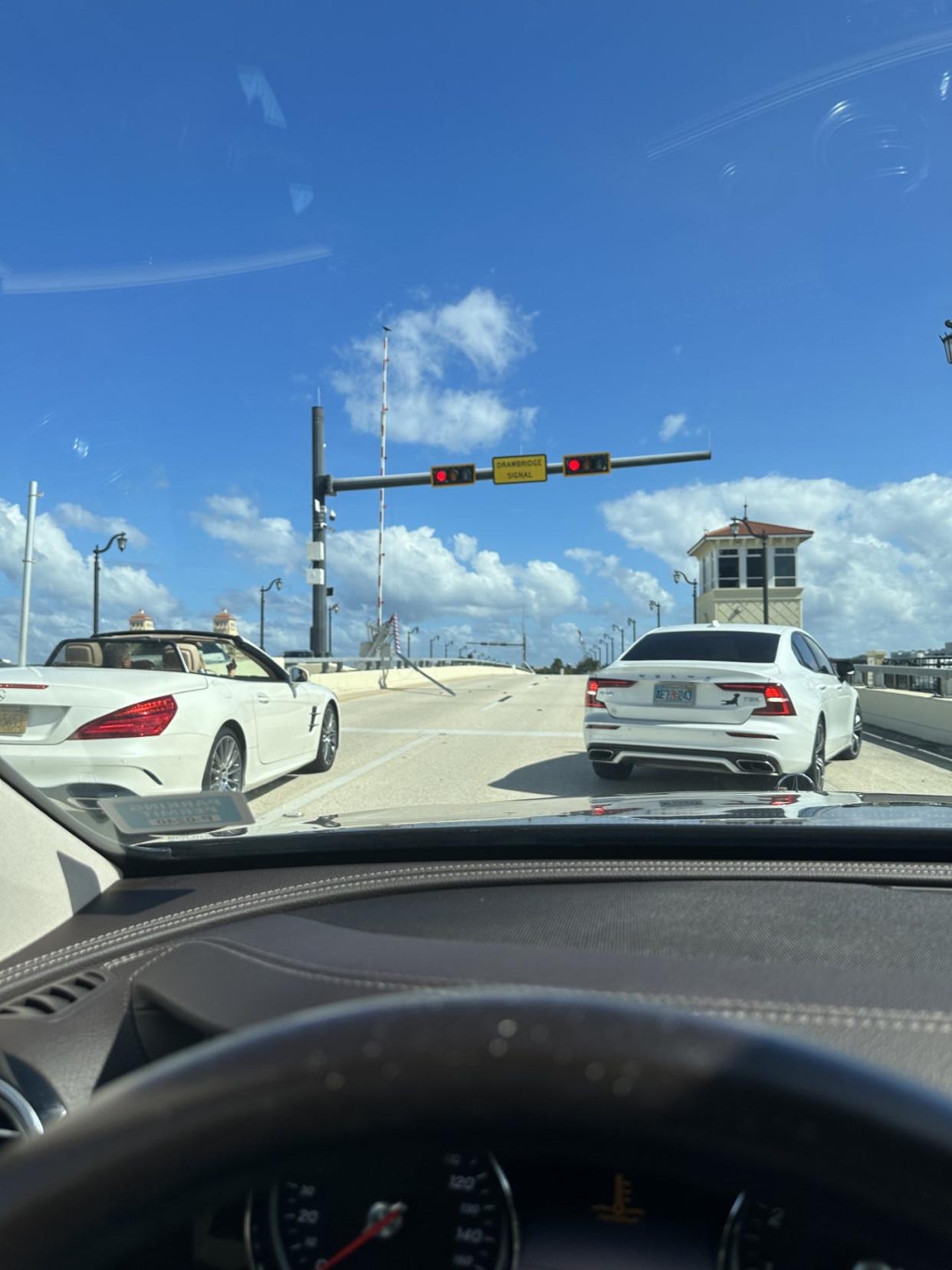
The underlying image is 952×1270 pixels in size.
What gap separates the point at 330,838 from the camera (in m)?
2.97

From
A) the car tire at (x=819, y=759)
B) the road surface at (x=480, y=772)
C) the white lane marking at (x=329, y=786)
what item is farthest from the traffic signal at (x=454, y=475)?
the car tire at (x=819, y=759)

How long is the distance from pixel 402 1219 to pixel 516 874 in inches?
57.8

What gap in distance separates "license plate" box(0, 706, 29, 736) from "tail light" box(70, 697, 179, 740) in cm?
28

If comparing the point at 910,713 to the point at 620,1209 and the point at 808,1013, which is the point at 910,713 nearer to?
the point at 808,1013

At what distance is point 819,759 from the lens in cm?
827

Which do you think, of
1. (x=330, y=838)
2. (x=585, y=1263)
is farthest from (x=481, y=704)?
(x=585, y=1263)

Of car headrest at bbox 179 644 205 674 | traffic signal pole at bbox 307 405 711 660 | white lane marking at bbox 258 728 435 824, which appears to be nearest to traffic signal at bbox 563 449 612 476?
traffic signal pole at bbox 307 405 711 660

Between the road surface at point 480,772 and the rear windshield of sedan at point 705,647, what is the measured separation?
1216 mm

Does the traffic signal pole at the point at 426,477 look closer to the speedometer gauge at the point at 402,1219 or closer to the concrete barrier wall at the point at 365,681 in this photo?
the concrete barrier wall at the point at 365,681

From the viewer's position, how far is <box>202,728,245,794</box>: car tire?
651 cm

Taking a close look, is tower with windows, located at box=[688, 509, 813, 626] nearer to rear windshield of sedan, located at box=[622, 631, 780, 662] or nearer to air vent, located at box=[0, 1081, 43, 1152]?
rear windshield of sedan, located at box=[622, 631, 780, 662]

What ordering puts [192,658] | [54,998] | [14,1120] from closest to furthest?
[14,1120]
[54,998]
[192,658]

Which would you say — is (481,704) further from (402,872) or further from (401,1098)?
(401,1098)

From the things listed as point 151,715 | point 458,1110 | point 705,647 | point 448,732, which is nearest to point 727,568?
point 448,732
